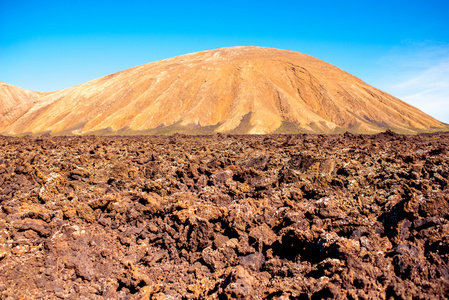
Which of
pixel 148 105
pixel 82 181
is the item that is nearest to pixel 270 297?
pixel 82 181

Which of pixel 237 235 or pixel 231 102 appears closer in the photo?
pixel 237 235

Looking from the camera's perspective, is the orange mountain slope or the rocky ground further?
the orange mountain slope

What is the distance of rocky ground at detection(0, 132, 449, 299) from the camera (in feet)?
11.4

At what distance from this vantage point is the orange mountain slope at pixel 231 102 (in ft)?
169

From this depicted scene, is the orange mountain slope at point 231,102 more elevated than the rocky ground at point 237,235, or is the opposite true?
the orange mountain slope at point 231,102

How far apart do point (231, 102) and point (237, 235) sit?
5255 centimetres

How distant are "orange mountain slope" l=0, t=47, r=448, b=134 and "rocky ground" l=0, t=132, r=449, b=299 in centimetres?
3897

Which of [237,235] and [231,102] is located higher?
[231,102]

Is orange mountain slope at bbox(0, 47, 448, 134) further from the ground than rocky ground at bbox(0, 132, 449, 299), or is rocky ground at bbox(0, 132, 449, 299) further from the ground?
orange mountain slope at bbox(0, 47, 448, 134)

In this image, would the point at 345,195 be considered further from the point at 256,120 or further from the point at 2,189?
the point at 256,120

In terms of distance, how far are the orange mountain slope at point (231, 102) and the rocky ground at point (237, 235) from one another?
128ft

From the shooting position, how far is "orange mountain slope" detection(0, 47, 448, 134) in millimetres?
51406

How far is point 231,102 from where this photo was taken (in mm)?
56375

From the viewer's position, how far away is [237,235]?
495 cm
